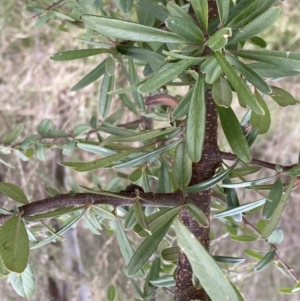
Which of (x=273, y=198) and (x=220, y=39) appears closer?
(x=220, y=39)

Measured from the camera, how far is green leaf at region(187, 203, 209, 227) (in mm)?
296

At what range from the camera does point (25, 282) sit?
34cm

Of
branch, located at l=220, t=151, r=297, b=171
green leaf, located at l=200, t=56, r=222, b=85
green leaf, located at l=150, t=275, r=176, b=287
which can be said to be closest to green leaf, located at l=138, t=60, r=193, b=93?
green leaf, located at l=200, t=56, r=222, b=85

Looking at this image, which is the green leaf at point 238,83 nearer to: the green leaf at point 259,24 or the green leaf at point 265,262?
the green leaf at point 259,24

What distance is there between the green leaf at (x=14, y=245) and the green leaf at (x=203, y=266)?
12 cm

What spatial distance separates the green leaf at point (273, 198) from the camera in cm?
35

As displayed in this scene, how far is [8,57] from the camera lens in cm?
117

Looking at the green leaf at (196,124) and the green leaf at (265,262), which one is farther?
the green leaf at (265,262)

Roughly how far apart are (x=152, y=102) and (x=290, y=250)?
1.25 m

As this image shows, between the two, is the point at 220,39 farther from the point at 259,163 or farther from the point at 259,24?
the point at 259,163

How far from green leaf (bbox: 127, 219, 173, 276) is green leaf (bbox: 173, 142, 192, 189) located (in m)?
0.04

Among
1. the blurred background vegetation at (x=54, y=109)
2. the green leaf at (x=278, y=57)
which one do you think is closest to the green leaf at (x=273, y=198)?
the green leaf at (x=278, y=57)

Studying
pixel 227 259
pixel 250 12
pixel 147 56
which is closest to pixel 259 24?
pixel 250 12

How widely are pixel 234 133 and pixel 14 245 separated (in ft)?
0.62
